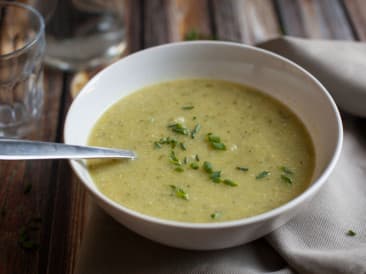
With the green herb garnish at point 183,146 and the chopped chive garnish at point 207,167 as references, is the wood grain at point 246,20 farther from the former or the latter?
the chopped chive garnish at point 207,167

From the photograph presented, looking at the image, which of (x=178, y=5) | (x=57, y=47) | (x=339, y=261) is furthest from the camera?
(x=178, y=5)

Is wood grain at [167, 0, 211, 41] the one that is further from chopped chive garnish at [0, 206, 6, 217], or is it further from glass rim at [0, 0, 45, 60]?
chopped chive garnish at [0, 206, 6, 217]

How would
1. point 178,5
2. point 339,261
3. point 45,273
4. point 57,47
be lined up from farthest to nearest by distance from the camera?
point 178,5 → point 57,47 → point 45,273 → point 339,261

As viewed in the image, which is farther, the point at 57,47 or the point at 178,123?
the point at 57,47

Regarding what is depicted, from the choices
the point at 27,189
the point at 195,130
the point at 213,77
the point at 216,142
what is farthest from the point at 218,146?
the point at 27,189

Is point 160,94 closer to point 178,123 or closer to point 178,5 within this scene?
point 178,123

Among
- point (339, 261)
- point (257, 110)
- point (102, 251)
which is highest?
point (257, 110)

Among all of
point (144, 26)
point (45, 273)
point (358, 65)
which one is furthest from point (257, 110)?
point (144, 26)
